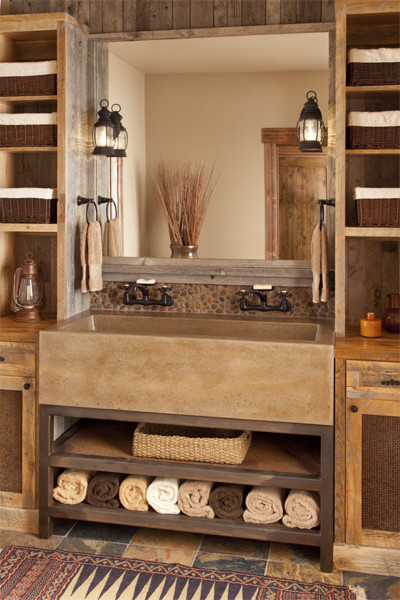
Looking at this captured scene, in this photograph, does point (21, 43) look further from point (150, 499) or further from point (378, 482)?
point (378, 482)

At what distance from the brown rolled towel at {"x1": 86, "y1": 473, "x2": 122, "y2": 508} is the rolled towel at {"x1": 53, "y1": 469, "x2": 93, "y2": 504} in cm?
3

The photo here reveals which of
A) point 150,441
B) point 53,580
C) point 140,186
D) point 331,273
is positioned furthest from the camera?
point 140,186

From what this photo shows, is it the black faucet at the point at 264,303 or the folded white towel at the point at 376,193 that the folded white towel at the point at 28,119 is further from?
the folded white towel at the point at 376,193

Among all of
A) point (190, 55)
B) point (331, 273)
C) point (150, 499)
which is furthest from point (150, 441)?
point (190, 55)

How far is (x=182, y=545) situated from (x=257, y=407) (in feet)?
2.42

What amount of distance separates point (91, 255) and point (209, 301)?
62cm

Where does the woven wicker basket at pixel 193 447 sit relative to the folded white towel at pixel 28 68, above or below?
below

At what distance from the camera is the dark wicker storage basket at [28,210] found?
308cm

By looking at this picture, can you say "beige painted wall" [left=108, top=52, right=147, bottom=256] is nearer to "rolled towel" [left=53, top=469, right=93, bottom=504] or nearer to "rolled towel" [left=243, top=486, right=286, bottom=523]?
"rolled towel" [left=53, top=469, right=93, bottom=504]

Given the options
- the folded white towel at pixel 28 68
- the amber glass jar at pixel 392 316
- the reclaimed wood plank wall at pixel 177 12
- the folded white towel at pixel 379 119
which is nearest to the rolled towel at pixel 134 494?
the amber glass jar at pixel 392 316

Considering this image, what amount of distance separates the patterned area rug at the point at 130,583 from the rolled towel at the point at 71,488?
0.81 ft

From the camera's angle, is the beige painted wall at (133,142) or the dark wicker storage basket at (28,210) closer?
the dark wicker storage basket at (28,210)

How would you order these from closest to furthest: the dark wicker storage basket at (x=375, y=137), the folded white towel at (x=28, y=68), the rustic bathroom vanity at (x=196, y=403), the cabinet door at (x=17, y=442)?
the rustic bathroom vanity at (x=196, y=403), the dark wicker storage basket at (x=375, y=137), the cabinet door at (x=17, y=442), the folded white towel at (x=28, y=68)

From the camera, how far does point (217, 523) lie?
2.69 meters
